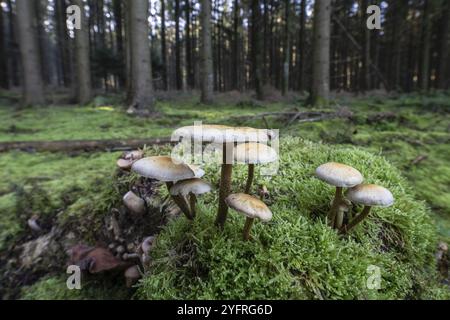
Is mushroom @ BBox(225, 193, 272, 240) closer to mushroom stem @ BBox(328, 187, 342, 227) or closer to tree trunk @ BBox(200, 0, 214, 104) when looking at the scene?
mushroom stem @ BBox(328, 187, 342, 227)

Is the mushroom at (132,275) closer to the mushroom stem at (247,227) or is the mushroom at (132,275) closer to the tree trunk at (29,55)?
the mushroom stem at (247,227)

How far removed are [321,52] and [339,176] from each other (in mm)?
7475

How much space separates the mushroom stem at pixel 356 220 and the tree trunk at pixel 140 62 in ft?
20.9

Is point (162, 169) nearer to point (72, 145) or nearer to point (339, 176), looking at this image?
point (339, 176)

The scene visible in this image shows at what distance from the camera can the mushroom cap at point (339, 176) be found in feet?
5.07

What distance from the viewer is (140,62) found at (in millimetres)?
7848

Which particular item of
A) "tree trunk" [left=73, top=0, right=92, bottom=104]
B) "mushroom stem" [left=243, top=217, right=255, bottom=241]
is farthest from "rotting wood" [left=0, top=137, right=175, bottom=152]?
"tree trunk" [left=73, top=0, right=92, bottom=104]

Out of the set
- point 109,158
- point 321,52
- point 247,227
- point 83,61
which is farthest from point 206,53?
point 247,227

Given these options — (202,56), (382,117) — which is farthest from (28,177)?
(202,56)

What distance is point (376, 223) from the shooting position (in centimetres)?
208

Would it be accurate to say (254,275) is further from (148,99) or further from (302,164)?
(148,99)

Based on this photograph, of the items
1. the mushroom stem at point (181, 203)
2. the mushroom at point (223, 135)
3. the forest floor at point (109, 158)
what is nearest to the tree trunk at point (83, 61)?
the forest floor at point (109, 158)

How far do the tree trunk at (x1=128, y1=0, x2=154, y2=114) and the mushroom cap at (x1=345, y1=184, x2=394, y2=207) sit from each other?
6541 millimetres
